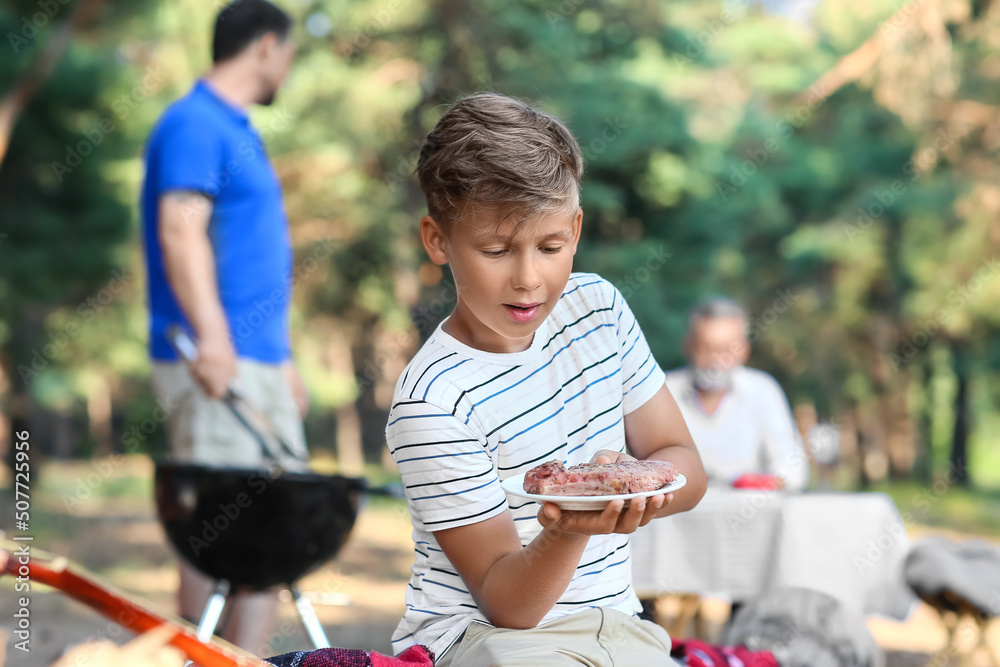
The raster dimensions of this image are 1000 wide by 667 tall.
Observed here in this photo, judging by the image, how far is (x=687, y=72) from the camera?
1436 centimetres

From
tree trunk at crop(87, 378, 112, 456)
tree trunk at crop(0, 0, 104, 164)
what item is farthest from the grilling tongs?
tree trunk at crop(87, 378, 112, 456)

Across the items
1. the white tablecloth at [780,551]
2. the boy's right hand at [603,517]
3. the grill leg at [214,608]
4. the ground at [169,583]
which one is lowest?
the ground at [169,583]

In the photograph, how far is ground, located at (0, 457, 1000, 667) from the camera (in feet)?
19.3

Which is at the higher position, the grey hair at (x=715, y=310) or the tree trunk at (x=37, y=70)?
the tree trunk at (x=37, y=70)

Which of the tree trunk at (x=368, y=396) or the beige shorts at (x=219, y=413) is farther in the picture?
the tree trunk at (x=368, y=396)

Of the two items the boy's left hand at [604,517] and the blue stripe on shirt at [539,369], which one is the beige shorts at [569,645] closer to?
the boy's left hand at [604,517]

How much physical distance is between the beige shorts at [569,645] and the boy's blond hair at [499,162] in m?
0.68

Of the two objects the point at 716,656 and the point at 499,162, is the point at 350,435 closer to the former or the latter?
the point at 716,656

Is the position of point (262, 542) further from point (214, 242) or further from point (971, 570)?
point (971, 570)

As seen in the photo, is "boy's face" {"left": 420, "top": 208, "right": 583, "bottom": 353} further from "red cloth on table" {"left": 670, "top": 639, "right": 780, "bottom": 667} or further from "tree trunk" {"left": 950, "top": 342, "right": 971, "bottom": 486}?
"tree trunk" {"left": 950, "top": 342, "right": 971, "bottom": 486}

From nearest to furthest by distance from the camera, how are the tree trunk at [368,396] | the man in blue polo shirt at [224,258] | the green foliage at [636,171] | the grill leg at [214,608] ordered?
1. the grill leg at [214,608]
2. the man in blue polo shirt at [224,258]
3. the green foliage at [636,171]
4. the tree trunk at [368,396]

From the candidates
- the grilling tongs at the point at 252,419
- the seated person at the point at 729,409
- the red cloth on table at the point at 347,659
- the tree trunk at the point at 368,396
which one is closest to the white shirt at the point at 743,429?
the seated person at the point at 729,409

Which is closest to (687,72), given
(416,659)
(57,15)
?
(57,15)

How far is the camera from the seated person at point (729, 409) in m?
5.04
